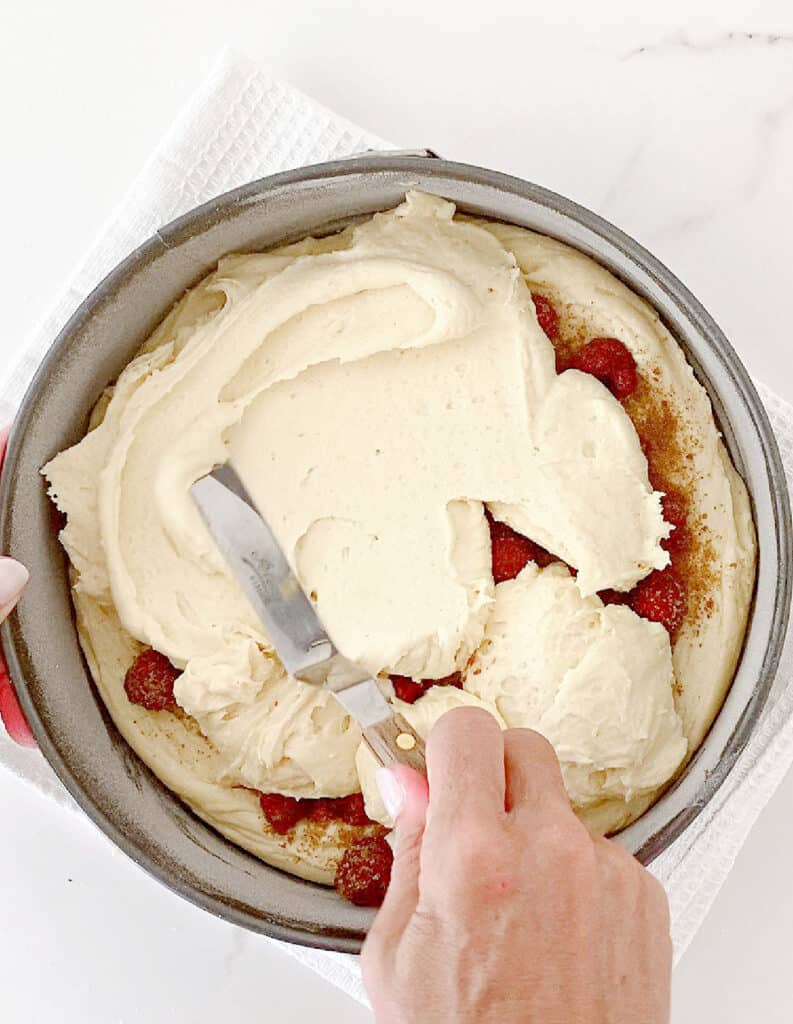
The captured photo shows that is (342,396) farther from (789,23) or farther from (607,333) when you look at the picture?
(789,23)

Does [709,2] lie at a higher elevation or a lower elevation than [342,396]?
higher

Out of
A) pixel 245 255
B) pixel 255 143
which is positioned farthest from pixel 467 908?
pixel 255 143

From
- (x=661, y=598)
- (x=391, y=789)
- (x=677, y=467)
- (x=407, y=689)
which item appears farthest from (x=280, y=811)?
(x=677, y=467)

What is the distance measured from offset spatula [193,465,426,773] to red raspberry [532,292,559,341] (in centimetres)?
38

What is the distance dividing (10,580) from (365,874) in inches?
19.0

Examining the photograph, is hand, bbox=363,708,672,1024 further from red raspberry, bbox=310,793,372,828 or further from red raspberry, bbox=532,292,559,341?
red raspberry, bbox=532,292,559,341

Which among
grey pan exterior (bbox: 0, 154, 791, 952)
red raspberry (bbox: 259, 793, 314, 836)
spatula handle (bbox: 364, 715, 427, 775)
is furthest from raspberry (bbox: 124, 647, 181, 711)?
spatula handle (bbox: 364, 715, 427, 775)

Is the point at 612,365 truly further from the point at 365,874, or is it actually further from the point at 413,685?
the point at 365,874

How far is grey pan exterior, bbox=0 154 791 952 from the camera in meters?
1.21

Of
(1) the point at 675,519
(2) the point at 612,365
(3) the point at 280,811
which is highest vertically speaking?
(2) the point at 612,365

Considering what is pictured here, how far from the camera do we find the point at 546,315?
4.43 feet

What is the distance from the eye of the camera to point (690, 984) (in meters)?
1.49

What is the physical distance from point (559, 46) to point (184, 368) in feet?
2.06

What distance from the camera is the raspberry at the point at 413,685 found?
134cm
